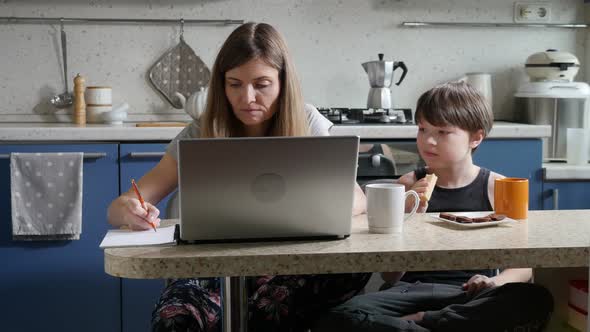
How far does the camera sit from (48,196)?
2.87 m

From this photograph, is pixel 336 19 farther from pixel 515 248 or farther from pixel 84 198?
pixel 515 248

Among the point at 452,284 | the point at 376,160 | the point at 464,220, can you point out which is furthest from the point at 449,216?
the point at 376,160

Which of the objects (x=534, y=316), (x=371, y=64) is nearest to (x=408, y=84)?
(x=371, y=64)

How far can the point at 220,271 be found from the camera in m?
1.21

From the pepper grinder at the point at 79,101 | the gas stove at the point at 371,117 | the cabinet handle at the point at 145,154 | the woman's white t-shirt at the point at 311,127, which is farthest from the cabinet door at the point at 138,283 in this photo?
the woman's white t-shirt at the point at 311,127

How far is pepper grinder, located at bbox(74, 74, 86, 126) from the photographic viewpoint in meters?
3.30

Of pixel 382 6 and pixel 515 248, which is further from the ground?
pixel 382 6

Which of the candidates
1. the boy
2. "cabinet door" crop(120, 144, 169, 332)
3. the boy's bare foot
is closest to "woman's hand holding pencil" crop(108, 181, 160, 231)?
the boy

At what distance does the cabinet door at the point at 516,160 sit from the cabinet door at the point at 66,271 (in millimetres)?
1404

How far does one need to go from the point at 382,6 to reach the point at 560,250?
2.48 metres

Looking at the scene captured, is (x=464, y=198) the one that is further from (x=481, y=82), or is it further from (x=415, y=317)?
(x=481, y=82)

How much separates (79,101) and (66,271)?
77 centimetres

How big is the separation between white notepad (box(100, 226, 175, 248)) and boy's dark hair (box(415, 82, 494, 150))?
0.92 meters

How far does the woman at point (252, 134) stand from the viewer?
1.57 metres
